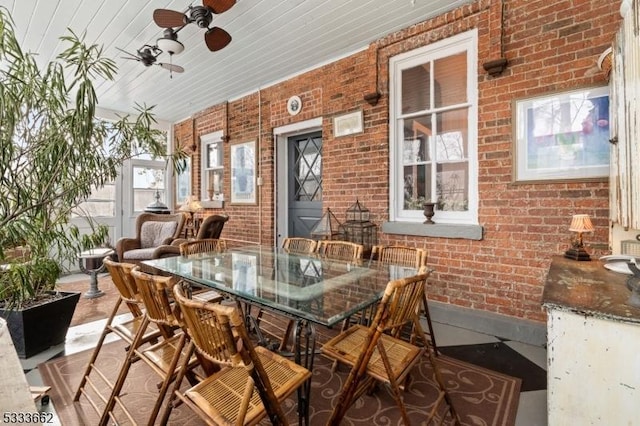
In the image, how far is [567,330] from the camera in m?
1.12

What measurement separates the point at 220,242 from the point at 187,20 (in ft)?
6.69

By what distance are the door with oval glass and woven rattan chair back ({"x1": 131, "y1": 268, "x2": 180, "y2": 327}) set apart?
2783 millimetres

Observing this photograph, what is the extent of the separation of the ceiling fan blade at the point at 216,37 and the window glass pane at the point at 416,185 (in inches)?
83.6

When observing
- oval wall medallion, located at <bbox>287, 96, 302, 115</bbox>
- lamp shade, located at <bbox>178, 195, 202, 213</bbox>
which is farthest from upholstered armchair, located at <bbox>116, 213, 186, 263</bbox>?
oval wall medallion, located at <bbox>287, 96, 302, 115</bbox>

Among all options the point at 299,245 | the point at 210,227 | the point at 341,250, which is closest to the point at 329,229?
the point at 299,245

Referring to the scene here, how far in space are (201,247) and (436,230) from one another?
235 cm

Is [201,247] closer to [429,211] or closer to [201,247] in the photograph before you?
[201,247]

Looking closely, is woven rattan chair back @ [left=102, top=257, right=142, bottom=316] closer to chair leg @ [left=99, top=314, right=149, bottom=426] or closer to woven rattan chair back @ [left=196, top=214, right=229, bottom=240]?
chair leg @ [left=99, top=314, right=149, bottom=426]

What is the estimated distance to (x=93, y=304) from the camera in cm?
350

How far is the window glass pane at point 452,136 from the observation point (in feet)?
9.32

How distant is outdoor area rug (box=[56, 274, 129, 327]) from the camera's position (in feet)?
10.1

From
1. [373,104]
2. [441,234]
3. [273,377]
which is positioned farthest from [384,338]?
[373,104]

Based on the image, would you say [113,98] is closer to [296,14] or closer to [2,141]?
[296,14]

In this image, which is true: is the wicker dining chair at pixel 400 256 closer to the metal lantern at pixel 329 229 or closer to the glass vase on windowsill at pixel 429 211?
the glass vase on windowsill at pixel 429 211
